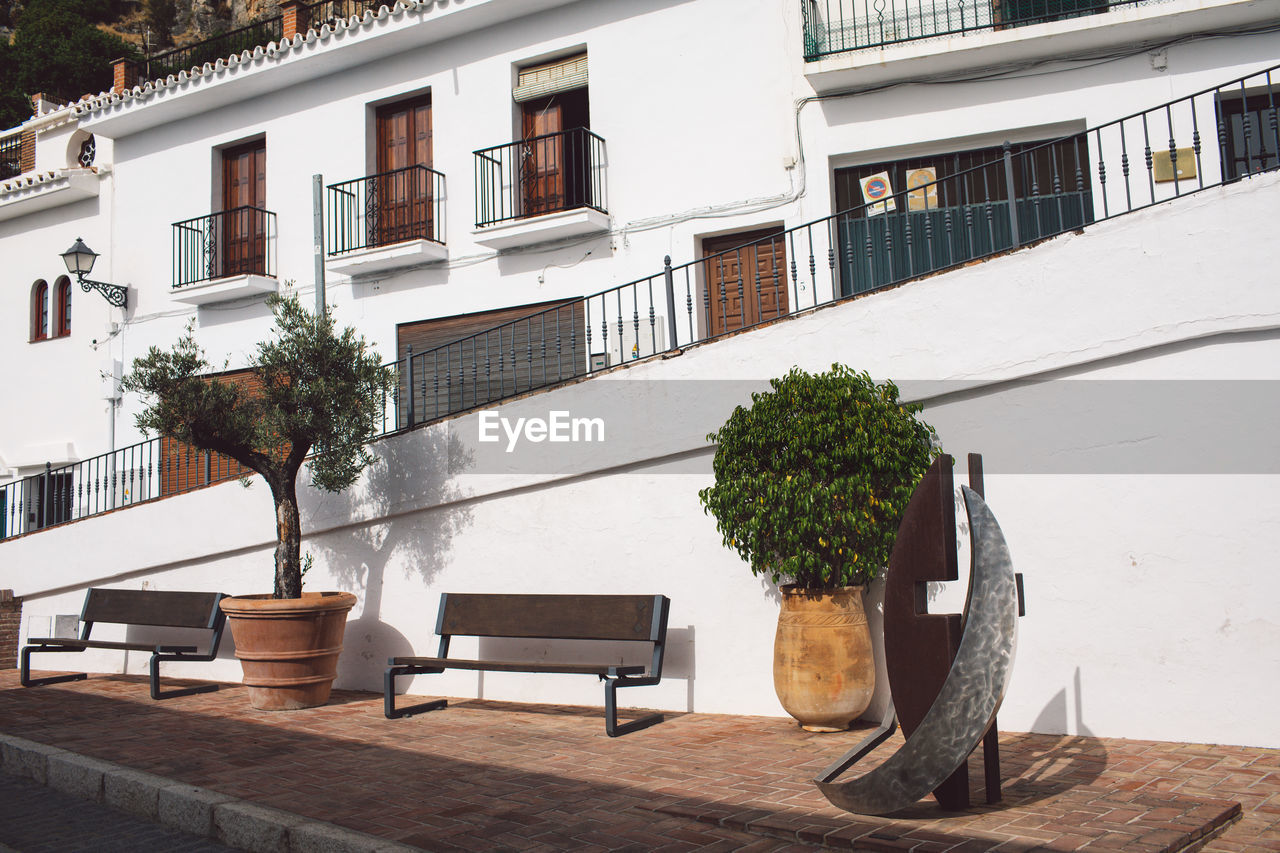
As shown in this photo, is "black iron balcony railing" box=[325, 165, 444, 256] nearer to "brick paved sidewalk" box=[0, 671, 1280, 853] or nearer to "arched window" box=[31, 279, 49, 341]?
"arched window" box=[31, 279, 49, 341]

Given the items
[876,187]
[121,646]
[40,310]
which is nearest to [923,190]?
[876,187]

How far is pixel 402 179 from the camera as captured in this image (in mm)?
12477

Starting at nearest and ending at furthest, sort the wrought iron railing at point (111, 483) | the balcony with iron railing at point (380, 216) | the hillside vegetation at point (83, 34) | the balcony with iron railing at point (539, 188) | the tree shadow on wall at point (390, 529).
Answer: the tree shadow on wall at point (390, 529), the balcony with iron railing at point (539, 188), the balcony with iron railing at point (380, 216), the wrought iron railing at point (111, 483), the hillside vegetation at point (83, 34)

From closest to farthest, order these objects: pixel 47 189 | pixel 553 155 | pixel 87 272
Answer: pixel 553 155 → pixel 87 272 → pixel 47 189

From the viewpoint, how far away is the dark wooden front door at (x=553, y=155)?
37.6 ft

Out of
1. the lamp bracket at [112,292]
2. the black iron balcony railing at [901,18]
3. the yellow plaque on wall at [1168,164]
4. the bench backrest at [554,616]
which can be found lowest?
the bench backrest at [554,616]

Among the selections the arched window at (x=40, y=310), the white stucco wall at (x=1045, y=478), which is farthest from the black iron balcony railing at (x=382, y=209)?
the arched window at (x=40, y=310)

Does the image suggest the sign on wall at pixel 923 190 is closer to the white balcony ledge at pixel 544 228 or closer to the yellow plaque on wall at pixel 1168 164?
the yellow plaque on wall at pixel 1168 164

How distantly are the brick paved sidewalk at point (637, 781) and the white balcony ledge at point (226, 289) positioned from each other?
6.61 metres

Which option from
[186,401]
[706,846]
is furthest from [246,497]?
[706,846]

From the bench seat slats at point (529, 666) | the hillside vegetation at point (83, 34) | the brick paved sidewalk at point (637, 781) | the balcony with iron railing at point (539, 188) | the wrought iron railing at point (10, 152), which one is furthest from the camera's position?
the hillside vegetation at point (83, 34)

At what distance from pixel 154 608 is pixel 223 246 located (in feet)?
20.3

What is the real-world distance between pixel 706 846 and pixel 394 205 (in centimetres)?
1026

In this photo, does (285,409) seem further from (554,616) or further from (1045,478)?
(1045,478)
